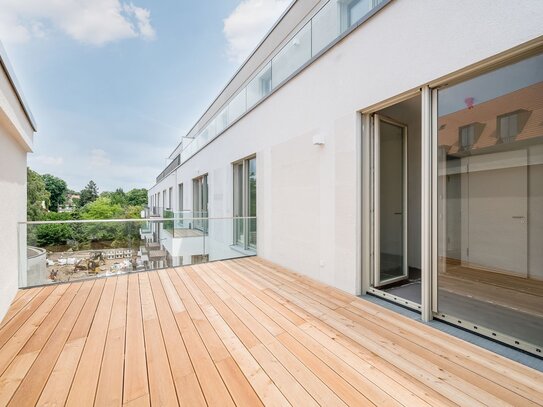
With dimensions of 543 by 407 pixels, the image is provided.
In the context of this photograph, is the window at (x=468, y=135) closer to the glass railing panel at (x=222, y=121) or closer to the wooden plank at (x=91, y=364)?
the wooden plank at (x=91, y=364)

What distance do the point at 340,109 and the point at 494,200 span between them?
6.07 ft

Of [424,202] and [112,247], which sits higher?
[424,202]

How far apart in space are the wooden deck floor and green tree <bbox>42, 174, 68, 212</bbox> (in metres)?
54.0

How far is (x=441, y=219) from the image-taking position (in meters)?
2.27

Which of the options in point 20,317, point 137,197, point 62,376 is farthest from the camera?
point 137,197

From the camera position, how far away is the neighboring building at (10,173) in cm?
252

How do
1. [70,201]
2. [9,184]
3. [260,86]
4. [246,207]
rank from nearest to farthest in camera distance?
1. [9,184]
2. [260,86]
3. [246,207]
4. [70,201]

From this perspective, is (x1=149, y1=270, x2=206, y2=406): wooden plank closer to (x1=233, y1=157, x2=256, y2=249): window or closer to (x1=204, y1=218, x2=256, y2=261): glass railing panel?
(x1=204, y1=218, x2=256, y2=261): glass railing panel

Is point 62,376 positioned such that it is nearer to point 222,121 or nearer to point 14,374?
point 14,374

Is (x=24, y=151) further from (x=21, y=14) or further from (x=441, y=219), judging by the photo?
(x=441, y=219)

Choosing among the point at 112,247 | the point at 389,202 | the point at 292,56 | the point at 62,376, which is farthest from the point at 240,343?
the point at 292,56

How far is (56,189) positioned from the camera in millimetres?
45500

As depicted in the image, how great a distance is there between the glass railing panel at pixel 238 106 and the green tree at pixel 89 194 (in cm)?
5964

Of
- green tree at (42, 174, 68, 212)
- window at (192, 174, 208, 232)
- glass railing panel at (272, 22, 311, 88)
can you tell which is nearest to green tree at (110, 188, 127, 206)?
green tree at (42, 174, 68, 212)
